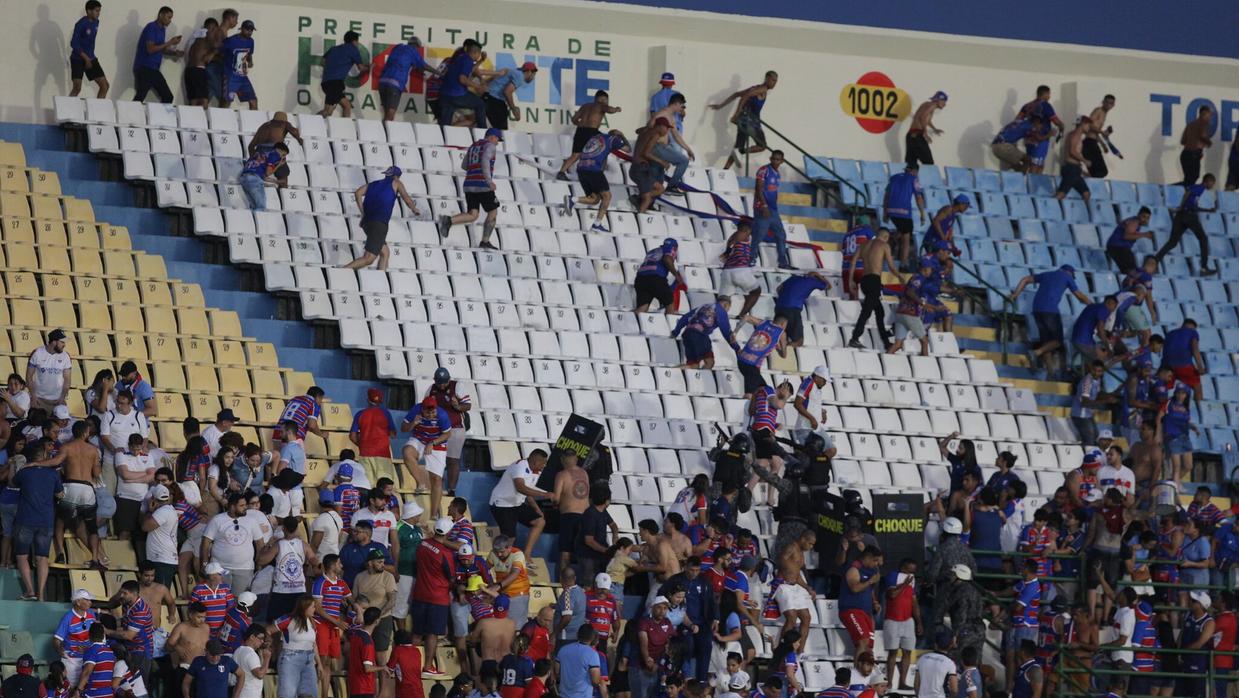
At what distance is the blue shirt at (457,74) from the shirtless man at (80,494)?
7.73 metres

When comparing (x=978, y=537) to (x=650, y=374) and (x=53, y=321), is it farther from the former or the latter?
(x=53, y=321)

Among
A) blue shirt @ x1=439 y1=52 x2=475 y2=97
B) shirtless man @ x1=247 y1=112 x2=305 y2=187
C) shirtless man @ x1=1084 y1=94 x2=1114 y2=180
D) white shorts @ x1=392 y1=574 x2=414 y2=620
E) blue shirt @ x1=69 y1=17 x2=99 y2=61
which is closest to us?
white shorts @ x1=392 y1=574 x2=414 y2=620

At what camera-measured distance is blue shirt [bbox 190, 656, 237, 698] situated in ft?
52.3

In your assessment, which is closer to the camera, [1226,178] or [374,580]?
[374,580]

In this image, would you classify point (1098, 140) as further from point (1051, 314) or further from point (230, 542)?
point (230, 542)

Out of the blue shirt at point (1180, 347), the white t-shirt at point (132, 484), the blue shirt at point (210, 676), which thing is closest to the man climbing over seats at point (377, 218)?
the white t-shirt at point (132, 484)

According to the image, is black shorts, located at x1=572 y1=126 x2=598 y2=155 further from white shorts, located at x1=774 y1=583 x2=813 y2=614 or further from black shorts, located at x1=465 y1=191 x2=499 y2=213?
white shorts, located at x1=774 y1=583 x2=813 y2=614

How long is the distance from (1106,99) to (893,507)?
9.30 m

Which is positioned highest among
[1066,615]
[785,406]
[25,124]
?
[25,124]

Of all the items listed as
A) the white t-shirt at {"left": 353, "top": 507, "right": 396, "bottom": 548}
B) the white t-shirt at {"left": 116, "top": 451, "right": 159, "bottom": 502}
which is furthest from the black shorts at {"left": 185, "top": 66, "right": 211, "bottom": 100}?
the white t-shirt at {"left": 353, "top": 507, "right": 396, "bottom": 548}

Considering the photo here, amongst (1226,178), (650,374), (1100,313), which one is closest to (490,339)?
(650,374)

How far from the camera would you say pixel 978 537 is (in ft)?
67.7

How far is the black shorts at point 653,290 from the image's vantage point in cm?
2225

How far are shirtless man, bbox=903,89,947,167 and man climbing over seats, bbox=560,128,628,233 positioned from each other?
14.9 feet
